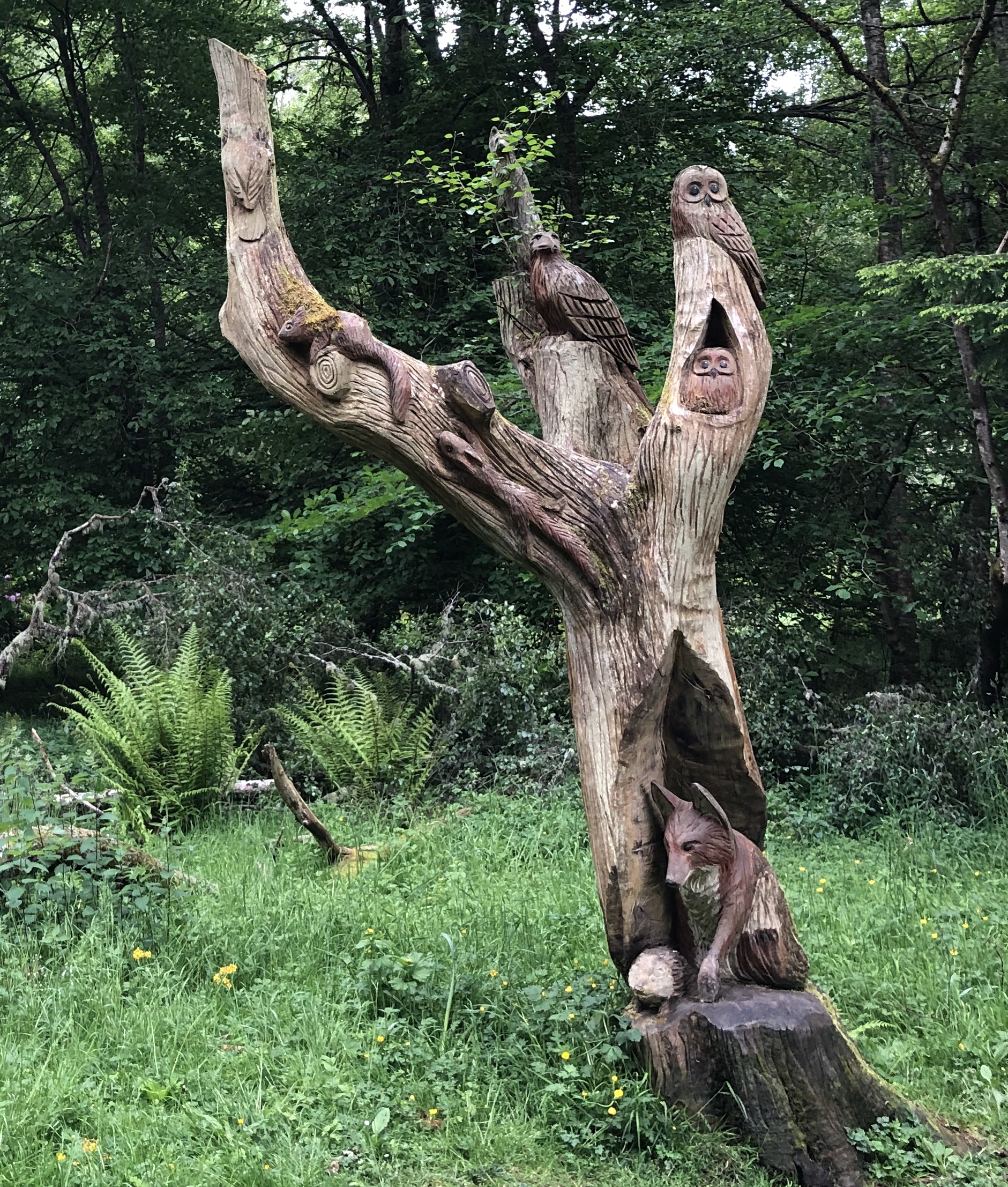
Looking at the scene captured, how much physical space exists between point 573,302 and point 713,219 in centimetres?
59

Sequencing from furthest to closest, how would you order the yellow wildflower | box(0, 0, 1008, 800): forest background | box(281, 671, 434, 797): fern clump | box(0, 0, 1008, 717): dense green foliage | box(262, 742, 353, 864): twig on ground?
box(0, 0, 1008, 717): dense green foliage
box(0, 0, 1008, 800): forest background
box(281, 671, 434, 797): fern clump
box(262, 742, 353, 864): twig on ground
the yellow wildflower

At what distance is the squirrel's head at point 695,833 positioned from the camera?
122 inches

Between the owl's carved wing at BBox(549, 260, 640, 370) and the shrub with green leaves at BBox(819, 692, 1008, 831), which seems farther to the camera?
the shrub with green leaves at BBox(819, 692, 1008, 831)

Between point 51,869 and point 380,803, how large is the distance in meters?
2.46

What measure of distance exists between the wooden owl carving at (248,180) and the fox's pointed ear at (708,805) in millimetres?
2177

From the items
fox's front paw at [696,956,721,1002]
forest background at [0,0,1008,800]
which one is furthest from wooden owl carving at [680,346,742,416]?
forest background at [0,0,1008,800]

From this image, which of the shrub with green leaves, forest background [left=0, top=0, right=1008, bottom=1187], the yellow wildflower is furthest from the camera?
the shrub with green leaves

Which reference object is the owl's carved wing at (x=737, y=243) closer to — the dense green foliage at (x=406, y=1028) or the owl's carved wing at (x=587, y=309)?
the owl's carved wing at (x=587, y=309)

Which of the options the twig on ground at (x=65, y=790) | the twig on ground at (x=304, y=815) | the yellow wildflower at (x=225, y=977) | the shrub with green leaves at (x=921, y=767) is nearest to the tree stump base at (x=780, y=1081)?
the yellow wildflower at (x=225, y=977)

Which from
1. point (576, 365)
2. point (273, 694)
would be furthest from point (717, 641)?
point (273, 694)

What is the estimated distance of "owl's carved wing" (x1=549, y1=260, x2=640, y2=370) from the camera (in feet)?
12.1

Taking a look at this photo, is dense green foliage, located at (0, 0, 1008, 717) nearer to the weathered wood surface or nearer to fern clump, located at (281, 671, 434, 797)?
fern clump, located at (281, 671, 434, 797)

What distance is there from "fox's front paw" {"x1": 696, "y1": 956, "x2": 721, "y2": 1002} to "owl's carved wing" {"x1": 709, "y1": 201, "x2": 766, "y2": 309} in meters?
2.14

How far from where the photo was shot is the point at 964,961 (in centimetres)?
418
